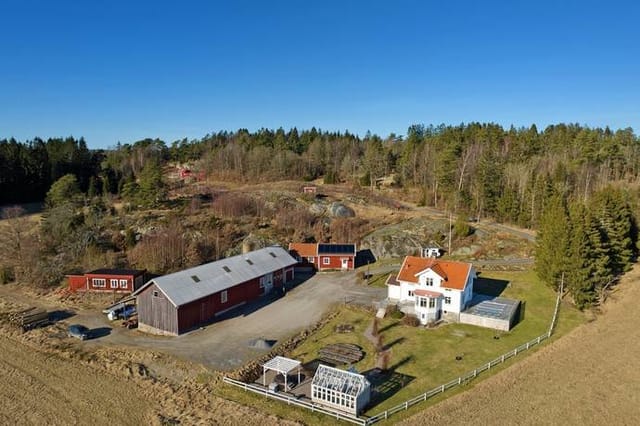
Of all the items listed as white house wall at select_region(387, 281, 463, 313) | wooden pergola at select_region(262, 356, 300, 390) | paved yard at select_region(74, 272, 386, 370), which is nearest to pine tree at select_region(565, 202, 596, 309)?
white house wall at select_region(387, 281, 463, 313)

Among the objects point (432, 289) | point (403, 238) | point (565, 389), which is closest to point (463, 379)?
point (565, 389)

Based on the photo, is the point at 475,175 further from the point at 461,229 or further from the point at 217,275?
the point at 217,275

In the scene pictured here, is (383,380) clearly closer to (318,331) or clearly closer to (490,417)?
(490,417)

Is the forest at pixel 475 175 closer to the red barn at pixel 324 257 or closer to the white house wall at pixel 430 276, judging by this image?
the white house wall at pixel 430 276

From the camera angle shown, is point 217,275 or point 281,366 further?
point 217,275

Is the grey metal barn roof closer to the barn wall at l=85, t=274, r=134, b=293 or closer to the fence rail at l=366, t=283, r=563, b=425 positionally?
the barn wall at l=85, t=274, r=134, b=293

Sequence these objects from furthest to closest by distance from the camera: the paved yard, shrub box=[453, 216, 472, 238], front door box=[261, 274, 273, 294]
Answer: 1. shrub box=[453, 216, 472, 238]
2. front door box=[261, 274, 273, 294]
3. the paved yard

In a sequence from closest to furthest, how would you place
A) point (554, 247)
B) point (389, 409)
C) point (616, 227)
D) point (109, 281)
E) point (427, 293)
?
point (389, 409) → point (427, 293) → point (554, 247) → point (616, 227) → point (109, 281)

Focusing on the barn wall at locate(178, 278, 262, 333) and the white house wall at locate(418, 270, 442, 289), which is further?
the white house wall at locate(418, 270, 442, 289)
